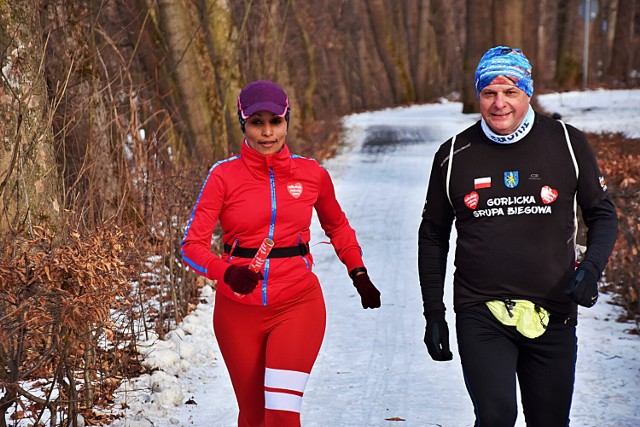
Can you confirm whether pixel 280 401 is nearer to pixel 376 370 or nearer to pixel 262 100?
pixel 262 100

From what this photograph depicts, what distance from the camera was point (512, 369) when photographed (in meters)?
3.94

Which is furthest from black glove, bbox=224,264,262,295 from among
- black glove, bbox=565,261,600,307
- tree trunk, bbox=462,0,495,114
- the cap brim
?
tree trunk, bbox=462,0,495,114

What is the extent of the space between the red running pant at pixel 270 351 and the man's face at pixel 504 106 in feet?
3.83

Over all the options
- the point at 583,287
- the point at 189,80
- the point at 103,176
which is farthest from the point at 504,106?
the point at 189,80

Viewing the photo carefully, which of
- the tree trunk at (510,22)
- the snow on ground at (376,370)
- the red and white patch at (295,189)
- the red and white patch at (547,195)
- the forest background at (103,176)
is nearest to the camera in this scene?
the red and white patch at (547,195)

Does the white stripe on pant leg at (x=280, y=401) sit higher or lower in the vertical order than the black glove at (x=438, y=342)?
lower

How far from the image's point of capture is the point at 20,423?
218 inches

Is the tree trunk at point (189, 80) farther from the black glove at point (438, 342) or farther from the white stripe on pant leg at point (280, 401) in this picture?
the black glove at point (438, 342)

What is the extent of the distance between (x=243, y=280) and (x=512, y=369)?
3.82 feet

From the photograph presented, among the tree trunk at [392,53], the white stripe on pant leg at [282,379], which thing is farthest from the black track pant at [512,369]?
the tree trunk at [392,53]

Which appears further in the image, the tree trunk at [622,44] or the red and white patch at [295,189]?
the tree trunk at [622,44]

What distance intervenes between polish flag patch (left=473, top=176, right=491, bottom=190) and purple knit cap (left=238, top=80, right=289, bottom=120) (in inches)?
36.7

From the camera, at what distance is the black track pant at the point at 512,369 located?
3.90 metres

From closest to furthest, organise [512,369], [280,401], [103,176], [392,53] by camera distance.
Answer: [512,369] < [280,401] < [103,176] < [392,53]
